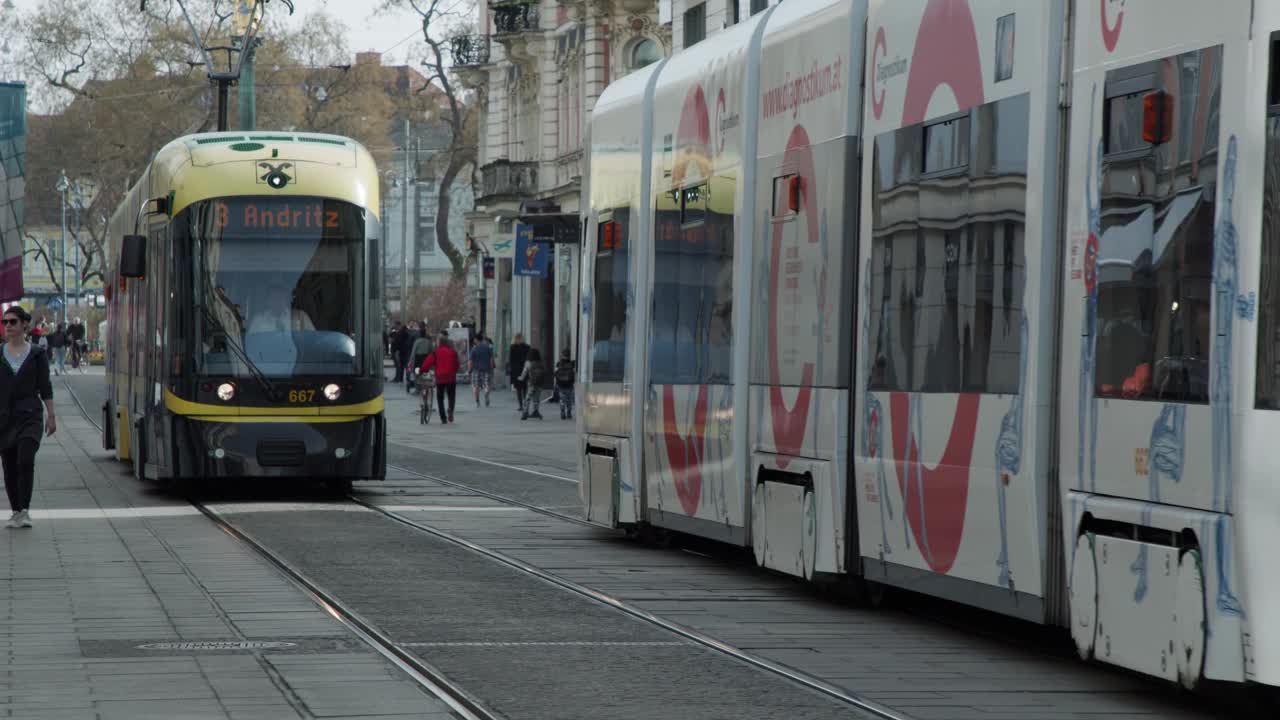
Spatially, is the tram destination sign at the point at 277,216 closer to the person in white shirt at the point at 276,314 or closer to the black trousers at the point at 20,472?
the person in white shirt at the point at 276,314

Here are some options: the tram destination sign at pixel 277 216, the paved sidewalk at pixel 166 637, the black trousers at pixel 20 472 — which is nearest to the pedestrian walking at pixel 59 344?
the tram destination sign at pixel 277 216

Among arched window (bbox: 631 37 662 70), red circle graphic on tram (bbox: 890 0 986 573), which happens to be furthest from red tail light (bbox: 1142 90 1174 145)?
arched window (bbox: 631 37 662 70)

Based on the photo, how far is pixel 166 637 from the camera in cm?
1010

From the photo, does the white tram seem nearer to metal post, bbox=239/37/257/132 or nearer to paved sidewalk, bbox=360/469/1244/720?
paved sidewalk, bbox=360/469/1244/720

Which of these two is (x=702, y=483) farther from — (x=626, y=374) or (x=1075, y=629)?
(x=1075, y=629)

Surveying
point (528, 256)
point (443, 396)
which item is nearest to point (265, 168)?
point (528, 256)

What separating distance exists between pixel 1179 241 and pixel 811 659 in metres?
2.71

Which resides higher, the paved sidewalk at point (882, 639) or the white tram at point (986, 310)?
the white tram at point (986, 310)

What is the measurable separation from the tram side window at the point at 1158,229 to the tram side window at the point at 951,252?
0.80m

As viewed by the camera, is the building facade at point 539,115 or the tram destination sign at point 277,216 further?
the building facade at point 539,115

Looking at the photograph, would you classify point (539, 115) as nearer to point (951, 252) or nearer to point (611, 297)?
point (611, 297)

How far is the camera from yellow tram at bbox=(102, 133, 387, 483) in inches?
734

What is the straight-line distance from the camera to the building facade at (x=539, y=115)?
48781mm

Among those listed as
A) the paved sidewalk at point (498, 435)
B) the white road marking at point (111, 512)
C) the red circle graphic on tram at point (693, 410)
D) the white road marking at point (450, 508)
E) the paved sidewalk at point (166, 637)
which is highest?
the red circle graphic on tram at point (693, 410)
